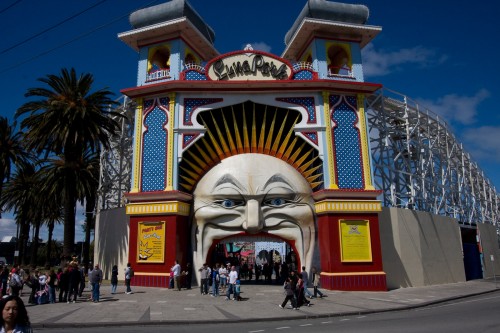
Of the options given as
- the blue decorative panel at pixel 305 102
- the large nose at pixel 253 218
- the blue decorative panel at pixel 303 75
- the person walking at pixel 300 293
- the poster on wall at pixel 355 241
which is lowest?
the person walking at pixel 300 293

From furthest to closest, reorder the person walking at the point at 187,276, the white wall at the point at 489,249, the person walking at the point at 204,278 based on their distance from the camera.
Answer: the white wall at the point at 489,249, the person walking at the point at 187,276, the person walking at the point at 204,278

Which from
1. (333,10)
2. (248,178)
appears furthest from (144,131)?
(333,10)

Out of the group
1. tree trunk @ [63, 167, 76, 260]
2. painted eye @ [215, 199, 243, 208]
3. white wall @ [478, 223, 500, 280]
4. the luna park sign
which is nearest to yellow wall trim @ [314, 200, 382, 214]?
painted eye @ [215, 199, 243, 208]

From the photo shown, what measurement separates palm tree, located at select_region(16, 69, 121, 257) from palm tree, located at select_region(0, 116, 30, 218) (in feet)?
22.2

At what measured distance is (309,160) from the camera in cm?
2472

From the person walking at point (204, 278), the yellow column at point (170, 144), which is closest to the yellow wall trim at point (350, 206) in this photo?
the person walking at point (204, 278)

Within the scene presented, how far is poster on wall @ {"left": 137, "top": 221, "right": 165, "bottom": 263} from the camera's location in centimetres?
2202

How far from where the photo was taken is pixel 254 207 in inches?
876

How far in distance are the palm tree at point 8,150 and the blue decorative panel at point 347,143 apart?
2437cm

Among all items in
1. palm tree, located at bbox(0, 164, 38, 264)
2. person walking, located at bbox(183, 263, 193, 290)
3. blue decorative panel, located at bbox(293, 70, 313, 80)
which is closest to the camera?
person walking, located at bbox(183, 263, 193, 290)

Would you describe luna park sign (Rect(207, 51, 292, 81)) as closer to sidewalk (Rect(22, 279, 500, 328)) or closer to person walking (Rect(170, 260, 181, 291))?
person walking (Rect(170, 260, 181, 291))

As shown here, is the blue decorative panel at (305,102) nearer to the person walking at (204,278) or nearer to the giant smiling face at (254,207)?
the giant smiling face at (254,207)

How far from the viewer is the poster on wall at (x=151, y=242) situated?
72.2 ft

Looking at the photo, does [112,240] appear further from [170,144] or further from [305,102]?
[305,102]
